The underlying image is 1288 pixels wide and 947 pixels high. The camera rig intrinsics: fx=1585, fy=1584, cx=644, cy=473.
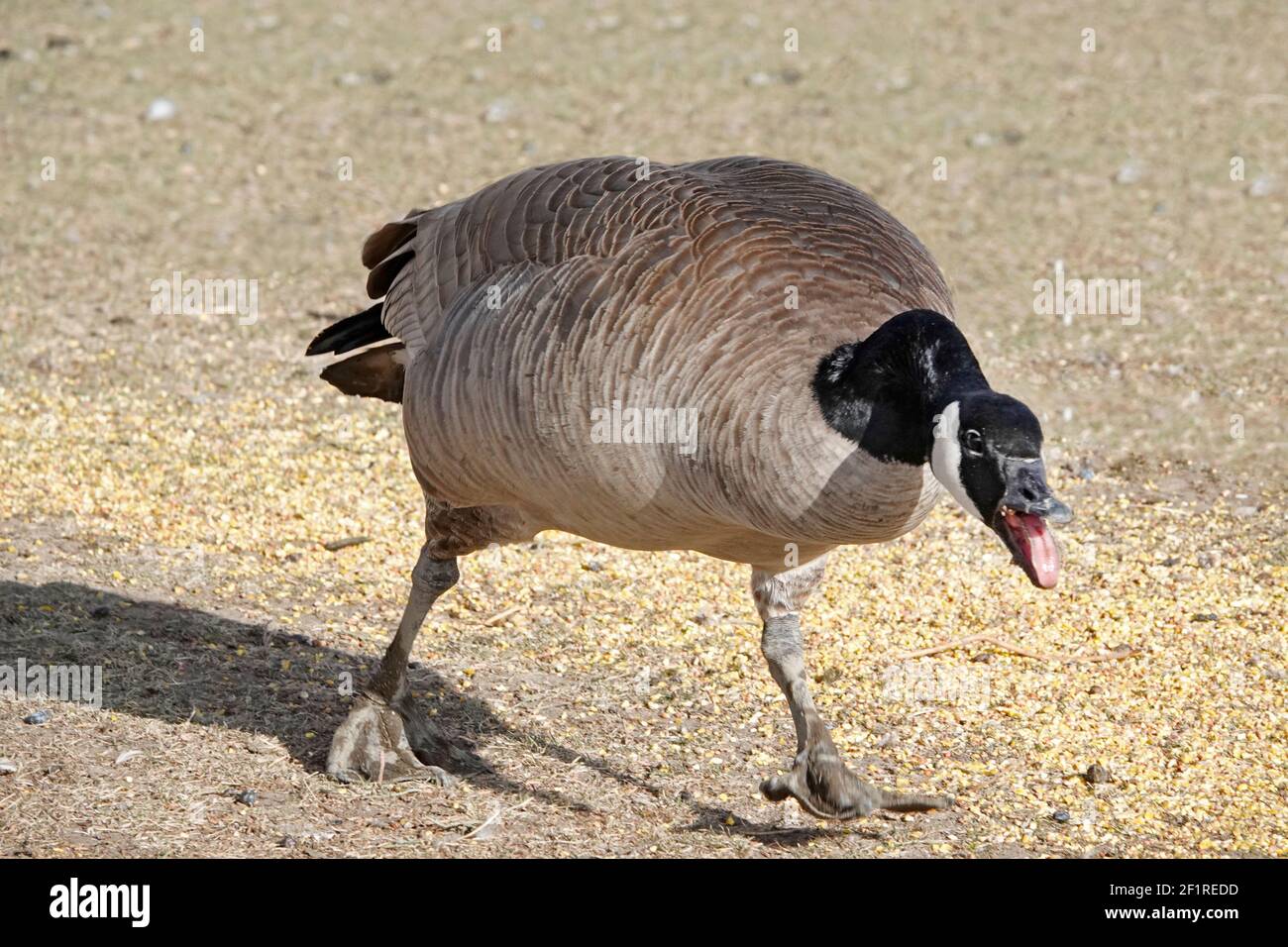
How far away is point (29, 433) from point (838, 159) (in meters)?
6.32

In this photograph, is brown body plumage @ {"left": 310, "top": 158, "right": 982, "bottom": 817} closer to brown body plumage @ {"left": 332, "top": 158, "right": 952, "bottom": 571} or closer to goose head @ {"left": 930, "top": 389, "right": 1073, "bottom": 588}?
brown body plumage @ {"left": 332, "top": 158, "right": 952, "bottom": 571}

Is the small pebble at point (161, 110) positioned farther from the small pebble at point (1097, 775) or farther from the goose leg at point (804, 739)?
the small pebble at point (1097, 775)

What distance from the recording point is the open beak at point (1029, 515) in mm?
3434

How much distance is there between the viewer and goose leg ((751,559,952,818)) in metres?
4.72

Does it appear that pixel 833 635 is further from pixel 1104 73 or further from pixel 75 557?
pixel 1104 73

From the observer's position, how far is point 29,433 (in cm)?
778

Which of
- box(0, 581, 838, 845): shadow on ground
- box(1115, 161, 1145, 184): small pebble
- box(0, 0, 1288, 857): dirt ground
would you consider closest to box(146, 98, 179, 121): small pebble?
box(0, 0, 1288, 857): dirt ground

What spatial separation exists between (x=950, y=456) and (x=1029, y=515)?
255 millimetres

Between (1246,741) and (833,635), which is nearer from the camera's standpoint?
(1246,741)

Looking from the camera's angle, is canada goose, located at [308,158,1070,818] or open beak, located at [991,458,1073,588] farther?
canada goose, located at [308,158,1070,818]

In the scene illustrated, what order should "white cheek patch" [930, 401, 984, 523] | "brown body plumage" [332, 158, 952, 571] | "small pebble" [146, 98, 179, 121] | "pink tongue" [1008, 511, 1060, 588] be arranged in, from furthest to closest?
"small pebble" [146, 98, 179, 121], "brown body plumage" [332, 158, 952, 571], "white cheek patch" [930, 401, 984, 523], "pink tongue" [1008, 511, 1060, 588]

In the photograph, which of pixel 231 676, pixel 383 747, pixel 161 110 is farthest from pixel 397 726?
pixel 161 110

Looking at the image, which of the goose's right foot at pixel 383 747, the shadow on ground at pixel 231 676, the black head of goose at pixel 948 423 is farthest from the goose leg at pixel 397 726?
the black head of goose at pixel 948 423
